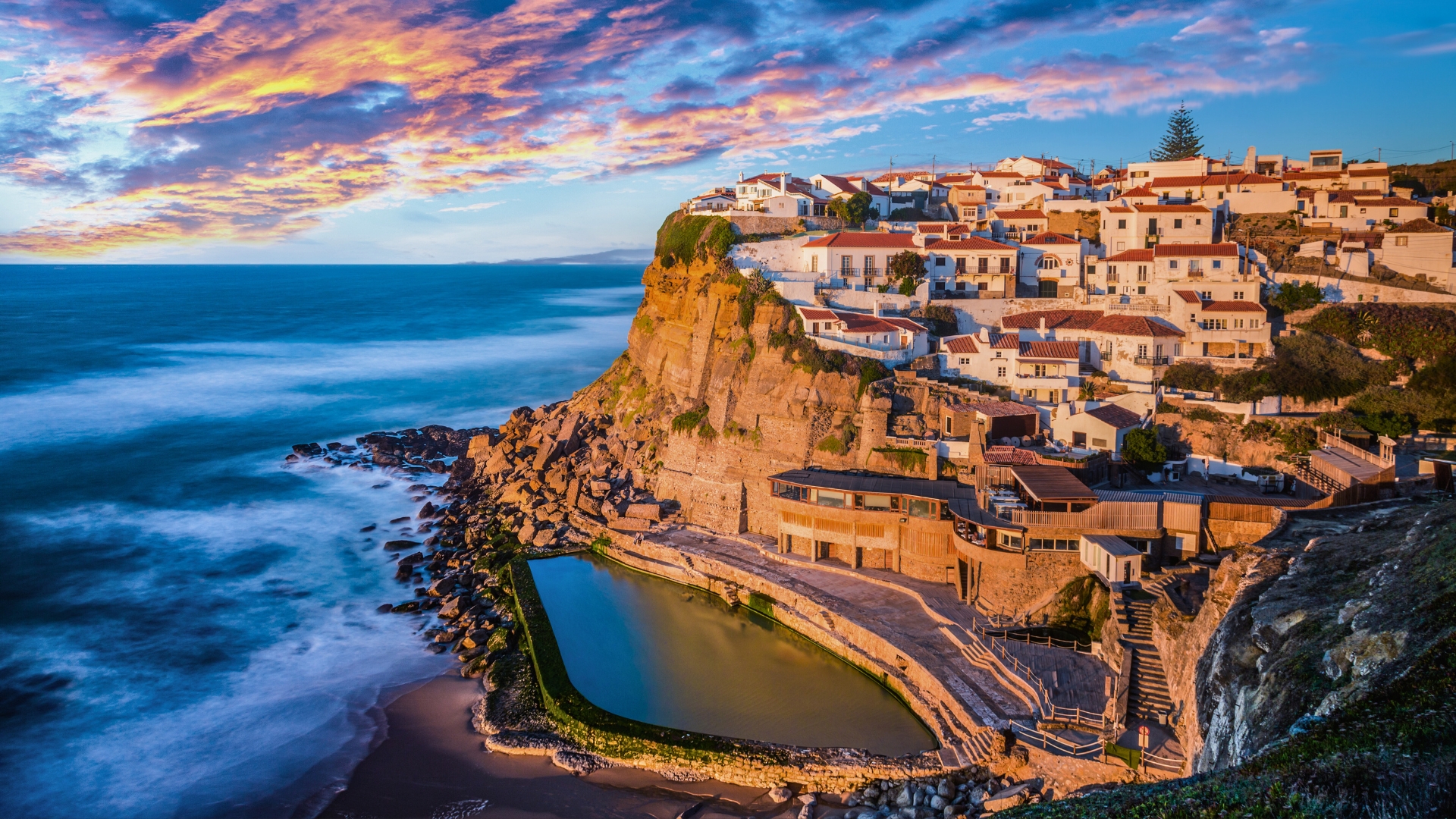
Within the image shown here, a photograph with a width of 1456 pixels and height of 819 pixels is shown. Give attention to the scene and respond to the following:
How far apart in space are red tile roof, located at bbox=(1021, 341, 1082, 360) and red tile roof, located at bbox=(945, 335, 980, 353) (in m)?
1.50

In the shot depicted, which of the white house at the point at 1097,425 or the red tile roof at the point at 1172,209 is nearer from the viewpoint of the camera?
the white house at the point at 1097,425

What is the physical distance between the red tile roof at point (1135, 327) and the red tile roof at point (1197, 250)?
9.87 feet

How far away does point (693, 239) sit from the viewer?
111 ft

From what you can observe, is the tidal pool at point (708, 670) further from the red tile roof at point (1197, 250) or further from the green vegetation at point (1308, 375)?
the red tile roof at point (1197, 250)

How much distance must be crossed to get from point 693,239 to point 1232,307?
19166 mm

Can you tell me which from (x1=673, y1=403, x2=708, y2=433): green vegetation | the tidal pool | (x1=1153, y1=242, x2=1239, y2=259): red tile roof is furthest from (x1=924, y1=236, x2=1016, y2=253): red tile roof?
the tidal pool

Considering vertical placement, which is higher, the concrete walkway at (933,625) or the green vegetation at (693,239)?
the green vegetation at (693,239)

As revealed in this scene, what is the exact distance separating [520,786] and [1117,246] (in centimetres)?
2862

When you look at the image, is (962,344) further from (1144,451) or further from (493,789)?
(493,789)

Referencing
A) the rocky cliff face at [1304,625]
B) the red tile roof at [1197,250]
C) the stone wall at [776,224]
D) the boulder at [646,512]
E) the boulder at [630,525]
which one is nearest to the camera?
the rocky cliff face at [1304,625]

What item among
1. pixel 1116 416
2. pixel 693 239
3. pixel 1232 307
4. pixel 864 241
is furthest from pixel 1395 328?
pixel 693 239

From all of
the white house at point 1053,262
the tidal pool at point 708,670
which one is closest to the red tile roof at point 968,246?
the white house at point 1053,262

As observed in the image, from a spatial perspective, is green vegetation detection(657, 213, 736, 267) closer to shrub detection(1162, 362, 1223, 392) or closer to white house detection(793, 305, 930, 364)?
white house detection(793, 305, 930, 364)

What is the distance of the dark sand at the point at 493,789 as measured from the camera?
14.1 meters
